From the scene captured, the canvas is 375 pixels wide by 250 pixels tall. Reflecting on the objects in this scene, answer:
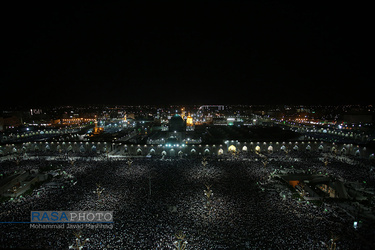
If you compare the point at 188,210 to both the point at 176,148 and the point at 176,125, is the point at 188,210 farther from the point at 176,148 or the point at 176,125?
the point at 176,125

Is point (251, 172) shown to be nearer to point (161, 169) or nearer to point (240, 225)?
point (161, 169)

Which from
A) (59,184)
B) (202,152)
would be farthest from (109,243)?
(202,152)

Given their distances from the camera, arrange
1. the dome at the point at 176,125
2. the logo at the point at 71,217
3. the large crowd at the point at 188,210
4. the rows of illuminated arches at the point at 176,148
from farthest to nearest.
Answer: the dome at the point at 176,125
the rows of illuminated arches at the point at 176,148
the logo at the point at 71,217
the large crowd at the point at 188,210

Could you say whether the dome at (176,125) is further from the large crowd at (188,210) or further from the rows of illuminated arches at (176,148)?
the large crowd at (188,210)

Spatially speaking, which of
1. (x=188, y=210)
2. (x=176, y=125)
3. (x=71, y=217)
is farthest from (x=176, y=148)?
(x=71, y=217)

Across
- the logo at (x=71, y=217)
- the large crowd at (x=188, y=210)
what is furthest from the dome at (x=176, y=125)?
the logo at (x=71, y=217)

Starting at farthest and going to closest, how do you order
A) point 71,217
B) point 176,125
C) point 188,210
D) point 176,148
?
point 176,125, point 176,148, point 188,210, point 71,217

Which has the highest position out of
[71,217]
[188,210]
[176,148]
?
[176,148]

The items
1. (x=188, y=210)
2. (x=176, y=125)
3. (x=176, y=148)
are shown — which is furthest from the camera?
(x=176, y=125)

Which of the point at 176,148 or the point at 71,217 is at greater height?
the point at 176,148
